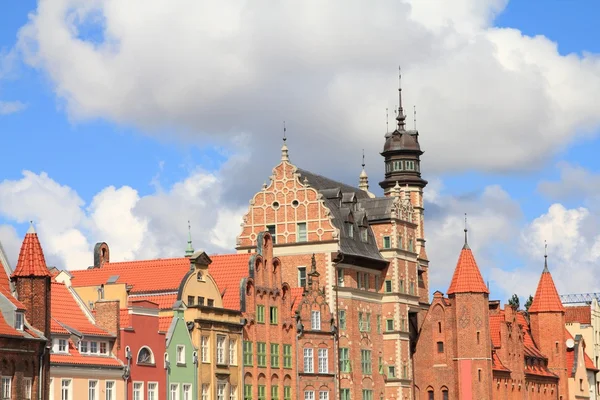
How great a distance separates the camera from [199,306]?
89438 mm

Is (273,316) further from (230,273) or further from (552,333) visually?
(552,333)

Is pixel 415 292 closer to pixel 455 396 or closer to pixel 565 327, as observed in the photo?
pixel 455 396

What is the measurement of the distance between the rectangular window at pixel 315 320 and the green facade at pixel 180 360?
15.7 m

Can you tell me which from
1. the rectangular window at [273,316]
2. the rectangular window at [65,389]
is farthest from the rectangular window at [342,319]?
the rectangular window at [65,389]

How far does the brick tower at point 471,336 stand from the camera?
11906cm

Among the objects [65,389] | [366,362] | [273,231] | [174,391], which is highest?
[273,231]

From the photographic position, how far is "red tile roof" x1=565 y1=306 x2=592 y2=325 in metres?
157

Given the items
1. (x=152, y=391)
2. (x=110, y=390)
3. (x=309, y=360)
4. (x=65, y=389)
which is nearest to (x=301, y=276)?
(x=309, y=360)

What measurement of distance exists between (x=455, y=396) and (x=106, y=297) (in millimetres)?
42786

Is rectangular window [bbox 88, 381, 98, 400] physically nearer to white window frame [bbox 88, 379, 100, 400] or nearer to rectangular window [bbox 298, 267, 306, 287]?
white window frame [bbox 88, 379, 100, 400]

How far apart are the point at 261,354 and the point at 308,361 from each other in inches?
246

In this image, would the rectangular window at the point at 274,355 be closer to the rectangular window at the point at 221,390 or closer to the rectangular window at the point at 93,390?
the rectangular window at the point at 221,390

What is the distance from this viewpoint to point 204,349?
9044cm

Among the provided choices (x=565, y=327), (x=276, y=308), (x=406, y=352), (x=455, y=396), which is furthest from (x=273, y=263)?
A: (x=565, y=327)
